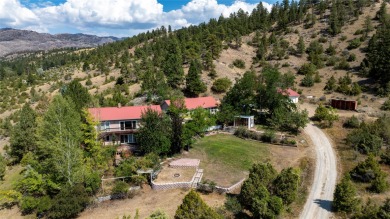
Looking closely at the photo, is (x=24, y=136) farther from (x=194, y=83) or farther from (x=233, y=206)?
(x=233, y=206)

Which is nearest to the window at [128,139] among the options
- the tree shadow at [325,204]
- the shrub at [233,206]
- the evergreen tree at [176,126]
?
the evergreen tree at [176,126]

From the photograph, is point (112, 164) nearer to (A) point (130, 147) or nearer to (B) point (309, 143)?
(A) point (130, 147)

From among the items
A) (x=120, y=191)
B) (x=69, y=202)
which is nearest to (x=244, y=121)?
(x=120, y=191)

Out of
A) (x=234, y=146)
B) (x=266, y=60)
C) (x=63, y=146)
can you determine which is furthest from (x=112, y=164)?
(x=266, y=60)

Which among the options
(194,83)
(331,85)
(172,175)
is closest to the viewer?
(172,175)

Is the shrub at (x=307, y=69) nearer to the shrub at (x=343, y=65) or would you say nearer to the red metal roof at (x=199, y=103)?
the shrub at (x=343, y=65)
